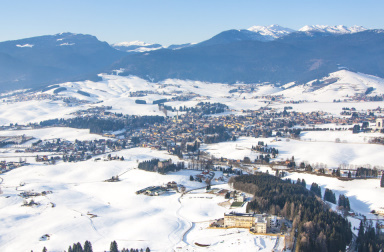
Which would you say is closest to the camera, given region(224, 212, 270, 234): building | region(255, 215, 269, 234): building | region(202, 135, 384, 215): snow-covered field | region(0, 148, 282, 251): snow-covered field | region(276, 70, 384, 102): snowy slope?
region(255, 215, 269, 234): building

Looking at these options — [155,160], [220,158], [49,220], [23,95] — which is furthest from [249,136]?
[23,95]

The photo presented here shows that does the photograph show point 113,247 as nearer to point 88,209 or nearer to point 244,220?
point 244,220

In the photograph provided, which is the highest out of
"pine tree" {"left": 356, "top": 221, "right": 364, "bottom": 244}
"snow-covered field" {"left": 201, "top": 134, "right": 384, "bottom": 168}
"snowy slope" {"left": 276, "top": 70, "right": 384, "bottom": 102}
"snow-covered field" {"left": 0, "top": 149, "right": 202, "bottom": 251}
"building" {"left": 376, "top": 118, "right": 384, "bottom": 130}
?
"snowy slope" {"left": 276, "top": 70, "right": 384, "bottom": 102}

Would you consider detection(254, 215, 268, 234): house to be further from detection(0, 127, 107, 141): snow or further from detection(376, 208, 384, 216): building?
detection(0, 127, 107, 141): snow

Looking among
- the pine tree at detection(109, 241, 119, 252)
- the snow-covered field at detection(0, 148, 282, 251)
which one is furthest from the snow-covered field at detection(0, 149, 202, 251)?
the pine tree at detection(109, 241, 119, 252)

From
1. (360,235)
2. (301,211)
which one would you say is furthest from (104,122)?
(360,235)

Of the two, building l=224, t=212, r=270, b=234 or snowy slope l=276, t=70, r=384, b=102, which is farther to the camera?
snowy slope l=276, t=70, r=384, b=102

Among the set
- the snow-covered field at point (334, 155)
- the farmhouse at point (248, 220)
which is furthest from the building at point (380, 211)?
the farmhouse at point (248, 220)

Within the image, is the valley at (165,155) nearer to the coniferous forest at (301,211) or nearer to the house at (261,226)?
the house at (261,226)
